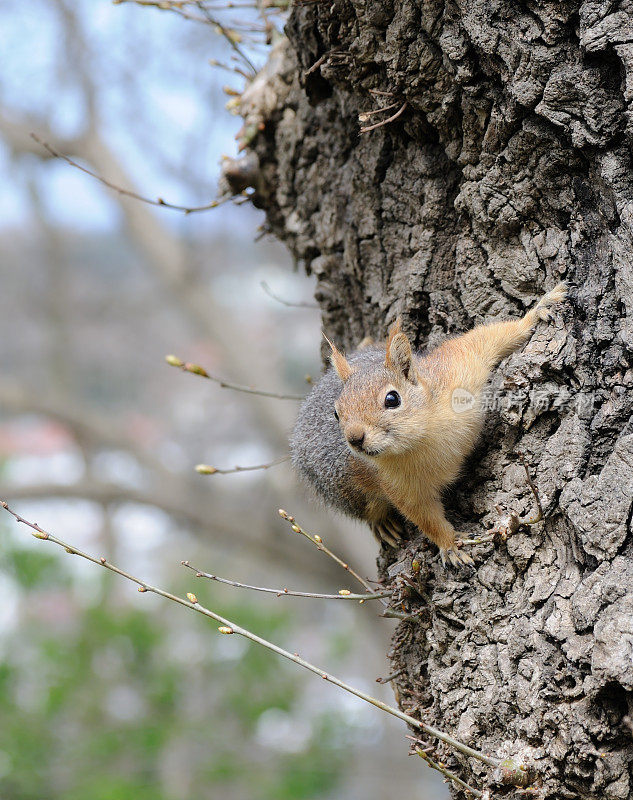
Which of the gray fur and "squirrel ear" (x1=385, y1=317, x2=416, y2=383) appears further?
the gray fur

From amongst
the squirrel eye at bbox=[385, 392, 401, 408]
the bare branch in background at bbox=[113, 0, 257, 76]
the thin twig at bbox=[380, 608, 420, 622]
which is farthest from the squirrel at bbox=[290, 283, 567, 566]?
the bare branch in background at bbox=[113, 0, 257, 76]

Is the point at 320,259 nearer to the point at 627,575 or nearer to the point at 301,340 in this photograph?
the point at 627,575

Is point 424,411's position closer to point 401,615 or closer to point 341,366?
point 341,366

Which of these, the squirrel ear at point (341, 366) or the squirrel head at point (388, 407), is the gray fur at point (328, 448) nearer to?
the squirrel ear at point (341, 366)

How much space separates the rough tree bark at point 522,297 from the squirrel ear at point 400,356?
20cm

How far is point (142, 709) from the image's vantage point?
23.2 feet

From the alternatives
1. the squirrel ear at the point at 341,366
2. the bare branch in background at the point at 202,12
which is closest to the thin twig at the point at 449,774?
the squirrel ear at the point at 341,366

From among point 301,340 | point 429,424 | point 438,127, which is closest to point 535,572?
point 429,424

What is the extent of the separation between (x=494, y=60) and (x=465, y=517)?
3.75 ft

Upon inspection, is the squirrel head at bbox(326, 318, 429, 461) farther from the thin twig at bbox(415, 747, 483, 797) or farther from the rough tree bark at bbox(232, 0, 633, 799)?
the thin twig at bbox(415, 747, 483, 797)

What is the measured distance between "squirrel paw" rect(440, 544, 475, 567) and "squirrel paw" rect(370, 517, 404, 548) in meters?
0.41

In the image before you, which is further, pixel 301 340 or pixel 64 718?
pixel 301 340

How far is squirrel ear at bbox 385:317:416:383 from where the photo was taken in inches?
80.2

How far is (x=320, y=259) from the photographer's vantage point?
258 centimetres
